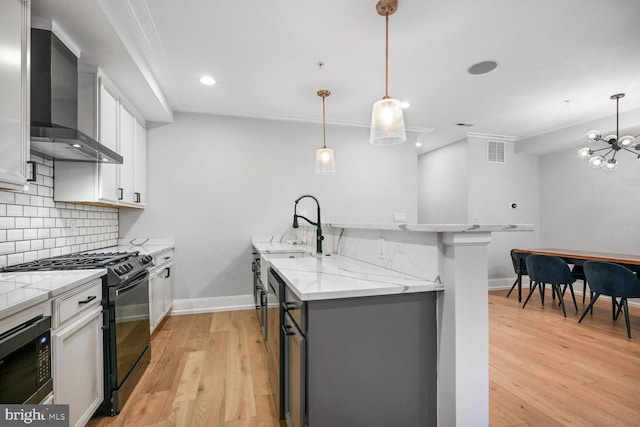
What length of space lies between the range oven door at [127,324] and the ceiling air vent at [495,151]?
5.61 meters

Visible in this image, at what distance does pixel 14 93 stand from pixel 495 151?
245 inches

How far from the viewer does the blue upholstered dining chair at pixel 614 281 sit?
3.21 meters

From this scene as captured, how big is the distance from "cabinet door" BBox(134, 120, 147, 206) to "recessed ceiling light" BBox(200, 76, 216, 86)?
940mm

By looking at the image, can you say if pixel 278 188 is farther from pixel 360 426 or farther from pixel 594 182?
pixel 594 182

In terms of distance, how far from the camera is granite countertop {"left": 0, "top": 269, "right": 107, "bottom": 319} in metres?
1.18

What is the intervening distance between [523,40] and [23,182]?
11.9 ft

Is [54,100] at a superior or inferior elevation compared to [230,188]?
superior

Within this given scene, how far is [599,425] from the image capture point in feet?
5.97

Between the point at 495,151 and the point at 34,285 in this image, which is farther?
the point at 495,151

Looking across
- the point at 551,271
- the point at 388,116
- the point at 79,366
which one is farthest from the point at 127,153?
the point at 551,271

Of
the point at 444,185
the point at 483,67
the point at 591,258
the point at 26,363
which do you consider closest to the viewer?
the point at 26,363

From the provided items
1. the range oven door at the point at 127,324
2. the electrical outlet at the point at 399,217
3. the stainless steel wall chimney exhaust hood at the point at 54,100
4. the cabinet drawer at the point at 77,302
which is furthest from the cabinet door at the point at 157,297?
the electrical outlet at the point at 399,217

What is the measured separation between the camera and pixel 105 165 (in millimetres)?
2707

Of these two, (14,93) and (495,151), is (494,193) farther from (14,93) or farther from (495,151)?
(14,93)
